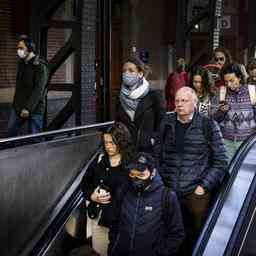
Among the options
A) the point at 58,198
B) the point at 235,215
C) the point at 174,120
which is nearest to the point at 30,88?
the point at 58,198

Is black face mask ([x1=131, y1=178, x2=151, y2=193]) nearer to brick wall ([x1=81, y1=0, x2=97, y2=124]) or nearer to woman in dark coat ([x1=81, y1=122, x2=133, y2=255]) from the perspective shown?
woman in dark coat ([x1=81, y1=122, x2=133, y2=255])

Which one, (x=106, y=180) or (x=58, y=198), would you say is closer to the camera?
(x=106, y=180)

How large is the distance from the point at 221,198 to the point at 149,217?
52 cm

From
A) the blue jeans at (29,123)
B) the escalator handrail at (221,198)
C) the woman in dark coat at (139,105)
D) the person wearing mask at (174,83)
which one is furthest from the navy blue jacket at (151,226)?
the person wearing mask at (174,83)

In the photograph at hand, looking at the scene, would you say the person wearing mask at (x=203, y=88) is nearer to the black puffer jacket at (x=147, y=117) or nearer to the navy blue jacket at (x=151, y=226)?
the black puffer jacket at (x=147, y=117)

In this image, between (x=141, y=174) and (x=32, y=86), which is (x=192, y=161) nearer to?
(x=141, y=174)

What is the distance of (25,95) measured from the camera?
8.93 metres

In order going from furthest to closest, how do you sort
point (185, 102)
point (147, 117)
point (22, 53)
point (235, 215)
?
point (22, 53) < point (147, 117) < point (185, 102) < point (235, 215)

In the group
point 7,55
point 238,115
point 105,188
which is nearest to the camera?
point 105,188

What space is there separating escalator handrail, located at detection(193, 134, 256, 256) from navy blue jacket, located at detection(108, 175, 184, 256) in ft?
0.79

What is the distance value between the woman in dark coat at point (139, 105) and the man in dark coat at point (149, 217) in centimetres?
186

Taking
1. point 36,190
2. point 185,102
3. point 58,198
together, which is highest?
point 185,102

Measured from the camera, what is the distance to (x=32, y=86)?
8828mm

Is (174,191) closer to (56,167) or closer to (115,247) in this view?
(115,247)
